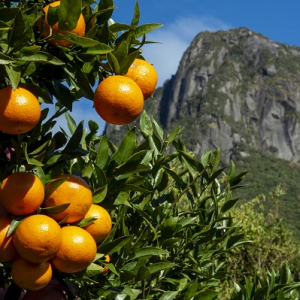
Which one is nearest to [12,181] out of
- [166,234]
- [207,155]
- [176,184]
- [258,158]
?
[166,234]

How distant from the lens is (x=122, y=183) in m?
1.51

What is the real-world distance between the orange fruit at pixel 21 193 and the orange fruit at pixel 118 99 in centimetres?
22

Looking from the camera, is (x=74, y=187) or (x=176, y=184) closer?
(x=74, y=187)

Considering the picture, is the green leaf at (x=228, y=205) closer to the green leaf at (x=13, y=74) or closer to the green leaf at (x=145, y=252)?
the green leaf at (x=145, y=252)

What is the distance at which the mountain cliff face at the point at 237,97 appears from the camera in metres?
91.2

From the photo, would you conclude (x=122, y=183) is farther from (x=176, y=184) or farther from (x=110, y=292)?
(x=176, y=184)

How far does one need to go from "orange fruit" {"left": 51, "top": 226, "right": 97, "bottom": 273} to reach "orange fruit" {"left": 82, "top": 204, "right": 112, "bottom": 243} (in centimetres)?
5

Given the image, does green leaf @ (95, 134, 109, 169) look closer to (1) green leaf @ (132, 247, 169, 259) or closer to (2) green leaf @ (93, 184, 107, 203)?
(2) green leaf @ (93, 184, 107, 203)

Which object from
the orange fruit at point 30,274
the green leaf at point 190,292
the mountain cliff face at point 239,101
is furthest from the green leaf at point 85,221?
the mountain cliff face at point 239,101

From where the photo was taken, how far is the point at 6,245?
1.21 m

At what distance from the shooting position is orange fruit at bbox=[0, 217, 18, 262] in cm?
120

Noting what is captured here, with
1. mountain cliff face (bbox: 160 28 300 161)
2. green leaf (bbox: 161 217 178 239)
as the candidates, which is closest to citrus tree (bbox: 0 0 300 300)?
green leaf (bbox: 161 217 178 239)

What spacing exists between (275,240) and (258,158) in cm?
7801

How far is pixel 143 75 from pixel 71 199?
36 centimetres
